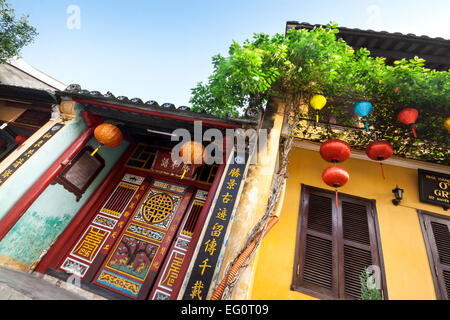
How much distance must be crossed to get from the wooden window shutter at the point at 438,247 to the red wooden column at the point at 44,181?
7.86 meters

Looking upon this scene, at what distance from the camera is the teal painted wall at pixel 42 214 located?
4.29 metres

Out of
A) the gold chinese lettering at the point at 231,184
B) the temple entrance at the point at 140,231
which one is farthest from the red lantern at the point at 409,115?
the temple entrance at the point at 140,231

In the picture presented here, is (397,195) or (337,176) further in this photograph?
(397,195)

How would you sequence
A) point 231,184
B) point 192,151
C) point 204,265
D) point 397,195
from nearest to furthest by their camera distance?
point 204,265 → point 231,184 → point 192,151 → point 397,195

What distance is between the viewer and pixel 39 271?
15.0 feet

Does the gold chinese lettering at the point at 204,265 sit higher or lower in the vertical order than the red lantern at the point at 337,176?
lower

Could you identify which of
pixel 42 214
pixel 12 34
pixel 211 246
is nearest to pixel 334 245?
pixel 211 246

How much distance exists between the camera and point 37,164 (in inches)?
179

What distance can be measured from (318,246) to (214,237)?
89.7 inches

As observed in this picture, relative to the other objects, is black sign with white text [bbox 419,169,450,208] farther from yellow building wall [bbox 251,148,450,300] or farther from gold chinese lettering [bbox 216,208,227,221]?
gold chinese lettering [bbox 216,208,227,221]

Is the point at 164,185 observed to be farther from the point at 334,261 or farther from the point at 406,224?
the point at 406,224

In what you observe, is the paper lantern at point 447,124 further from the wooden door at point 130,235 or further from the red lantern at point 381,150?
the wooden door at point 130,235

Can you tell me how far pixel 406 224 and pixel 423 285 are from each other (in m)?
1.11

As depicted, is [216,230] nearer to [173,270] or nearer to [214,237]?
[214,237]
